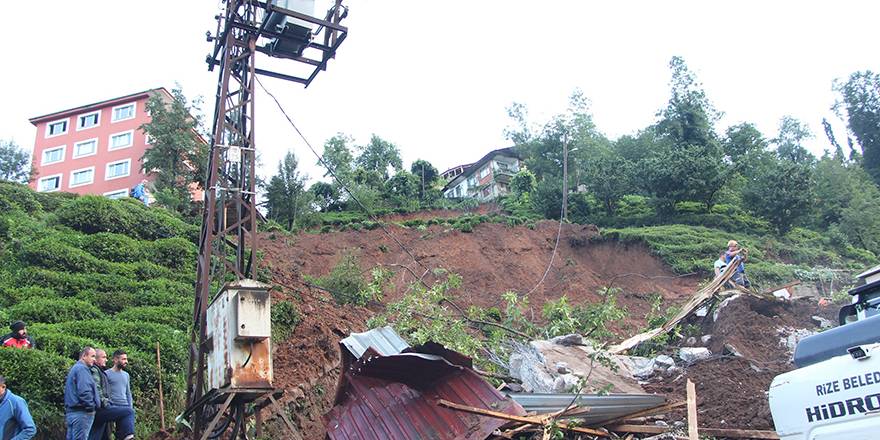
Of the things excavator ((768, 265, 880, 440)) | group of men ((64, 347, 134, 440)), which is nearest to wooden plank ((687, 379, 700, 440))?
excavator ((768, 265, 880, 440))

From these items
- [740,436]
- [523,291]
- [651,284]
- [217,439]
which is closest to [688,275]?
[651,284]

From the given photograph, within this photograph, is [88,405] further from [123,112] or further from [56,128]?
[56,128]

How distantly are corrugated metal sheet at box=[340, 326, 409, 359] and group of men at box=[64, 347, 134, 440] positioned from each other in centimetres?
279

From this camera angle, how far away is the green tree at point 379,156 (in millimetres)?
51812

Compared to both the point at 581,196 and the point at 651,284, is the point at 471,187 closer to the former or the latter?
the point at 581,196

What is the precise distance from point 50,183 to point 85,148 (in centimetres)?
339

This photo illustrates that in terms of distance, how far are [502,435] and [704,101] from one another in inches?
1773

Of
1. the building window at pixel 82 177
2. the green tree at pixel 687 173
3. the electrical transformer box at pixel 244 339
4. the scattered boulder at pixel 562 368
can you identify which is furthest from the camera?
the building window at pixel 82 177

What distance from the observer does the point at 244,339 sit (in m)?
7.52

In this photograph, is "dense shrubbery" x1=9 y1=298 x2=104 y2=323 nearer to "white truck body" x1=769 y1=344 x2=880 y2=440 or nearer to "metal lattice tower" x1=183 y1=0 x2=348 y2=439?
"metal lattice tower" x1=183 y1=0 x2=348 y2=439

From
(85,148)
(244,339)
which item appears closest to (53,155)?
(85,148)

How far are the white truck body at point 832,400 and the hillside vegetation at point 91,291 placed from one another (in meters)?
8.68

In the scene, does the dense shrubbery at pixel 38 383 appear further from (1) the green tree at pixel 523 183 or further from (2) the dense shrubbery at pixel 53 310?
(1) the green tree at pixel 523 183

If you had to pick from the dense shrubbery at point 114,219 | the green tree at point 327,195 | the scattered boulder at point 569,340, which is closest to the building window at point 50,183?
the green tree at point 327,195
